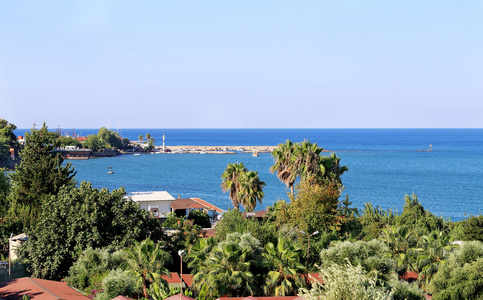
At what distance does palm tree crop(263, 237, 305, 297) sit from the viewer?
2520cm

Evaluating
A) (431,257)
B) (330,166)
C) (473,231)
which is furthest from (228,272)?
(473,231)

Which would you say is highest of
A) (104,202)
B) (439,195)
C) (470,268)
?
(104,202)

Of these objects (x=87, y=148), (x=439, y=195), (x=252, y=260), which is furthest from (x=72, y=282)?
(x=87, y=148)

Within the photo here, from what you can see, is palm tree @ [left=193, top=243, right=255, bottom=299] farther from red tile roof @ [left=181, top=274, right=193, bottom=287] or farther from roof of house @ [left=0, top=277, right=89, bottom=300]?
roof of house @ [left=0, top=277, right=89, bottom=300]

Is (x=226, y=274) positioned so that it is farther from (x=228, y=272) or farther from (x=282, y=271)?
(x=282, y=271)

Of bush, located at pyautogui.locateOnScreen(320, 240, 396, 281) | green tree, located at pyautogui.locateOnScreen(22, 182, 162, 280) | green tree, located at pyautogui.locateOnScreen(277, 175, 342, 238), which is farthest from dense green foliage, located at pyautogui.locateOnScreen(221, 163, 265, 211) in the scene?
bush, located at pyautogui.locateOnScreen(320, 240, 396, 281)

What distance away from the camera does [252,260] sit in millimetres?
25359

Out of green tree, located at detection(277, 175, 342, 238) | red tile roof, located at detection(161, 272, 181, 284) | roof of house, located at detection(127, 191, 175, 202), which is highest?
green tree, located at detection(277, 175, 342, 238)

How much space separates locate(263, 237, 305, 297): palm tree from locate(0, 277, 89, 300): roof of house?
9.77 m

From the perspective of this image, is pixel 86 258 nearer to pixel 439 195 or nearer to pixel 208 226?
pixel 208 226

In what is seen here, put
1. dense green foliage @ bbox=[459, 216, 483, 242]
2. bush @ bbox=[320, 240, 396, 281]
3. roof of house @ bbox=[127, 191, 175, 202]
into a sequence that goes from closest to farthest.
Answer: bush @ bbox=[320, 240, 396, 281], dense green foliage @ bbox=[459, 216, 483, 242], roof of house @ bbox=[127, 191, 175, 202]

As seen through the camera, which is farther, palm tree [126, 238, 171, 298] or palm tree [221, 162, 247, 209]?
palm tree [221, 162, 247, 209]

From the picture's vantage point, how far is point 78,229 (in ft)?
99.1

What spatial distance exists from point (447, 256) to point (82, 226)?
22.4 metres
